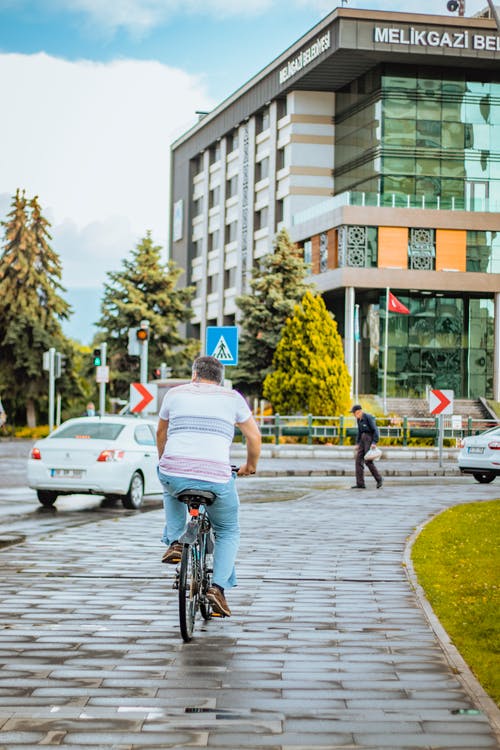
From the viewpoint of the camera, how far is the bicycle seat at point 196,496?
24.8 feet

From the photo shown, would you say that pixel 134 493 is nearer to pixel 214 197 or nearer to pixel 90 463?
pixel 90 463

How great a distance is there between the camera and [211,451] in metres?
7.70

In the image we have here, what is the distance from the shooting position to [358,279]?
210 ft

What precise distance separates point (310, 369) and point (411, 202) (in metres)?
18.2

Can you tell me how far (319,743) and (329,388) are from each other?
45311 millimetres

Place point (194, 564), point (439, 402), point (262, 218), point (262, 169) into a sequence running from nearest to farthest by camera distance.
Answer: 1. point (194, 564)
2. point (439, 402)
3. point (262, 218)
4. point (262, 169)

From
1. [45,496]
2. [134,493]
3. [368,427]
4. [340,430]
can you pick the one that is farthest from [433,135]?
[45,496]

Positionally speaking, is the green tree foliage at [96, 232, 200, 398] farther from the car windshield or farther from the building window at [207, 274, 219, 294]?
the car windshield

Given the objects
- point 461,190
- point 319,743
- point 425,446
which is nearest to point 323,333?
point 425,446

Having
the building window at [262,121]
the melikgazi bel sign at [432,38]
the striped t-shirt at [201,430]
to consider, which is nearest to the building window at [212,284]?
the building window at [262,121]

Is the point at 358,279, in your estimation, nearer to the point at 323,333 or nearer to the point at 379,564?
the point at 323,333

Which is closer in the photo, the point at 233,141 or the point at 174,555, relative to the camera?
the point at 174,555

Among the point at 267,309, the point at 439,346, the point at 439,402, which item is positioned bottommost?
the point at 439,402

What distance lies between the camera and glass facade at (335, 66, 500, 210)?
66625mm
